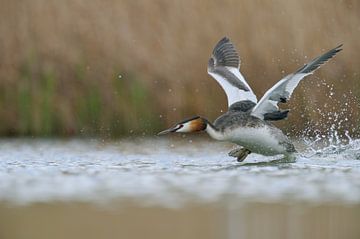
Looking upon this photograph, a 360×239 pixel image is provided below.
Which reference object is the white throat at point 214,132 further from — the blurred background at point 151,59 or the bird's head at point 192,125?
the blurred background at point 151,59

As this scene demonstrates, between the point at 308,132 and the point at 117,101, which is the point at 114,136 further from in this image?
the point at 308,132

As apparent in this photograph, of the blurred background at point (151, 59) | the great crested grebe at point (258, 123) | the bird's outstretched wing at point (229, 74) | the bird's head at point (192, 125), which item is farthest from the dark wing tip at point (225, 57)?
the blurred background at point (151, 59)

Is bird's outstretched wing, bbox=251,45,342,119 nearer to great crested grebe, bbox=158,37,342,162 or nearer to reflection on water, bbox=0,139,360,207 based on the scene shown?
great crested grebe, bbox=158,37,342,162

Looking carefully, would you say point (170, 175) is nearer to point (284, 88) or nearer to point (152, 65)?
point (284, 88)

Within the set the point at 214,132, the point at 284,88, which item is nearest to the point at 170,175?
the point at 214,132

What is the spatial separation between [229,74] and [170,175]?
6.52ft

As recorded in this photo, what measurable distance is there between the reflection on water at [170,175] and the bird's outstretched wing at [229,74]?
59 centimetres

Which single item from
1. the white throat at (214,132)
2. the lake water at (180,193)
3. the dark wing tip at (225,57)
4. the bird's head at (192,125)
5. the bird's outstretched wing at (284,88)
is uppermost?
the dark wing tip at (225,57)

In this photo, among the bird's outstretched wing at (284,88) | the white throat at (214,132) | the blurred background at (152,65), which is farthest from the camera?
the blurred background at (152,65)

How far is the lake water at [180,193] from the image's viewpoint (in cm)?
584

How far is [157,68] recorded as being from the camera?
12.1 m

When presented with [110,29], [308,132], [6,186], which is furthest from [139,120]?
[6,186]

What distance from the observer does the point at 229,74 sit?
32.3ft

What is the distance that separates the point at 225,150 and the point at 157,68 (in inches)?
60.7
